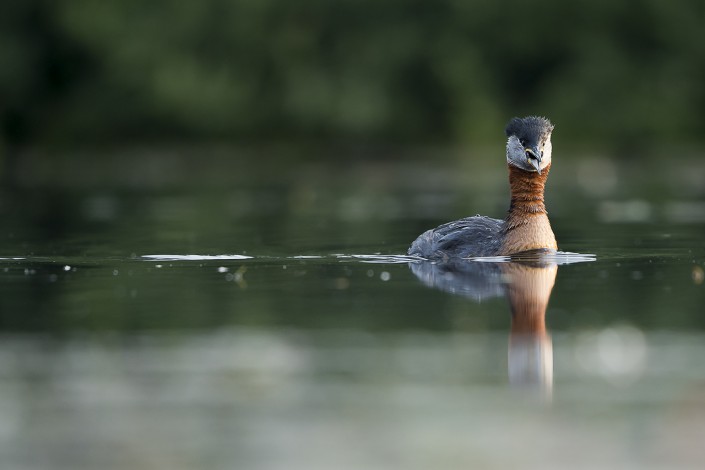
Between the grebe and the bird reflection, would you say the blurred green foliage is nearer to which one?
the grebe

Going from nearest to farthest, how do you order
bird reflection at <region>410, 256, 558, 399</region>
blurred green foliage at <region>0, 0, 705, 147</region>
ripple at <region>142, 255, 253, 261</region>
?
bird reflection at <region>410, 256, 558, 399</region> < ripple at <region>142, 255, 253, 261</region> < blurred green foliage at <region>0, 0, 705, 147</region>

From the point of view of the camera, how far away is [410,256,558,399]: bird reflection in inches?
303

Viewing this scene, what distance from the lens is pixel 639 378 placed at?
7.46 m

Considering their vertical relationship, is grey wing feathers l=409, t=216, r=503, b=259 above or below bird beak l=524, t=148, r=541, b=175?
below

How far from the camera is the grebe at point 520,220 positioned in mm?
13211

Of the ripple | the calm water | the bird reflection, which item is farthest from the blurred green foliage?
the bird reflection

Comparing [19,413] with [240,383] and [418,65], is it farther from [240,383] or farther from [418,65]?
[418,65]

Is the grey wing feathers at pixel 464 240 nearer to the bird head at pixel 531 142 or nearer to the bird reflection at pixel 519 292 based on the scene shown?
the bird reflection at pixel 519 292

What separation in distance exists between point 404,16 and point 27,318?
115ft

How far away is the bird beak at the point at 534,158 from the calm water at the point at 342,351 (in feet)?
2.77

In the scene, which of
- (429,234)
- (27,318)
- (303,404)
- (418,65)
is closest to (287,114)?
(418,65)

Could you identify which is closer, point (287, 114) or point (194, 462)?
point (194, 462)

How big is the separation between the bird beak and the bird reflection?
81 centimetres

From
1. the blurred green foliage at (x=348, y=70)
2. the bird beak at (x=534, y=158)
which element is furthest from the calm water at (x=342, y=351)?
the blurred green foliage at (x=348, y=70)
